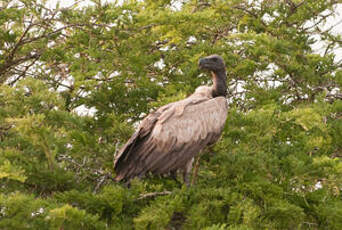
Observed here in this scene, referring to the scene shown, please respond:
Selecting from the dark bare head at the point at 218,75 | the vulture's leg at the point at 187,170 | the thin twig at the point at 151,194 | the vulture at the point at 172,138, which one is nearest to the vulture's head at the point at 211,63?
the dark bare head at the point at 218,75

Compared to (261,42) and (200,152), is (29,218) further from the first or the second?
(261,42)

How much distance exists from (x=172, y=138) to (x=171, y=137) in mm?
18

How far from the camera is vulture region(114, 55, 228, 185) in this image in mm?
5449

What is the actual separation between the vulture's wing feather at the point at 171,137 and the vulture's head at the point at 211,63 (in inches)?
24.6

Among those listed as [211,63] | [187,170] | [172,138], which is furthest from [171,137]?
[211,63]

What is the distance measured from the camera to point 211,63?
6.42 m

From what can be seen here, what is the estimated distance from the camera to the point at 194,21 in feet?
21.7

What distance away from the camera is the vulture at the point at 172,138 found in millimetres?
5449

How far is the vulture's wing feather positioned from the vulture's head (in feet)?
2.05

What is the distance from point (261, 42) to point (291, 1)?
87.9 inches

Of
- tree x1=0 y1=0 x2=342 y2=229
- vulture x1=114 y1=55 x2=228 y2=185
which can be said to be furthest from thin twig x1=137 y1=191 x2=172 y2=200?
vulture x1=114 y1=55 x2=228 y2=185

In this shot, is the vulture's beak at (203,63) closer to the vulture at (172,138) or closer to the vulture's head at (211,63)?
the vulture's head at (211,63)

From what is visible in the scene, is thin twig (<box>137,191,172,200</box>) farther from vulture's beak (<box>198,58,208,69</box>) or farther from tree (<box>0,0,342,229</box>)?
vulture's beak (<box>198,58,208,69</box>)

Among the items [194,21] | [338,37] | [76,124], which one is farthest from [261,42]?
[76,124]
